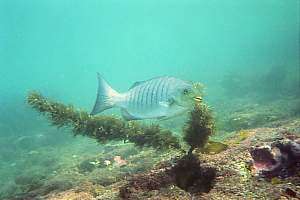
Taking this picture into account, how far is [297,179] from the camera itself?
3316 millimetres

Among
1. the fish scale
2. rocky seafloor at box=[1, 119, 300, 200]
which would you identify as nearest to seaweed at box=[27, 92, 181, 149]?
the fish scale

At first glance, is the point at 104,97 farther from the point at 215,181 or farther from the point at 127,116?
the point at 215,181

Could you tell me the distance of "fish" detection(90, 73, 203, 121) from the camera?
4.80 meters

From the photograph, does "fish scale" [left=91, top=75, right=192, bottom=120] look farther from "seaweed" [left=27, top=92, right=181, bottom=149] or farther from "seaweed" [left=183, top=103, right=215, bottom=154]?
"seaweed" [left=183, top=103, right=215, bottom=154]

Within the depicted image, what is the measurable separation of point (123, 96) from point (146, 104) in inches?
16.0

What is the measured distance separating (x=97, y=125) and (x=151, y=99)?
80cm

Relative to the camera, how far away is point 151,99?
5.00 meters

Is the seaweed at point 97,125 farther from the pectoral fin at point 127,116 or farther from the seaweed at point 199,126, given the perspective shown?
the seaweed at point 199,126

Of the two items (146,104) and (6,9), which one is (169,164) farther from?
(6,9)

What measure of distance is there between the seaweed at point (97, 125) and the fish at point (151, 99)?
0.22 metres

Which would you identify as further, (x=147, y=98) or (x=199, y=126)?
(x=147, y=98)

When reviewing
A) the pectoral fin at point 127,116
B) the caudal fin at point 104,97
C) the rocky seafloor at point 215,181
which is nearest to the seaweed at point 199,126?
the rocky seafloor at point 215,181

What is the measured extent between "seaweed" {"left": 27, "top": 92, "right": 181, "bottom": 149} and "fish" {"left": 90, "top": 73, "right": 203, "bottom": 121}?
22 cm

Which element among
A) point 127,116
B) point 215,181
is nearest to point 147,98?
point 127,116
